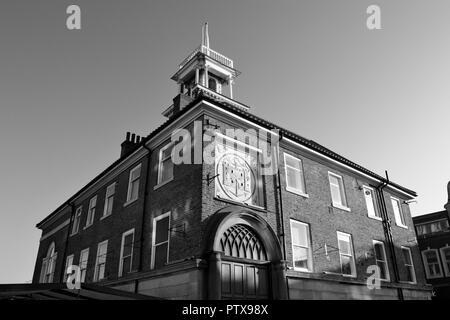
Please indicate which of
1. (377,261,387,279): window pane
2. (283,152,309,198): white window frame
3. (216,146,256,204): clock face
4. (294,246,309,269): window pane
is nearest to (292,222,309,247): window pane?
(294,246,309,269): window pane

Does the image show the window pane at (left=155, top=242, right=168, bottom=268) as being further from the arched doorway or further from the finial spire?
the finial spire

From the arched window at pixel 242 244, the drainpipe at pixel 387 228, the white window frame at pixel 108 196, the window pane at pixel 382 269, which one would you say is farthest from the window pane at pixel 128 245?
the drainpipe at pixel 387 228

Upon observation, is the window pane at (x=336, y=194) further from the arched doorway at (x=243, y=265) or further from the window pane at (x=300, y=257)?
the arched doorway at (x=243, y=265)

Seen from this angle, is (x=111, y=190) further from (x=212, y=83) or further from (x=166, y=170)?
(x=212, y=83)

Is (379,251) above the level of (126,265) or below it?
above

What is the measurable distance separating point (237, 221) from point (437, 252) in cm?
2991

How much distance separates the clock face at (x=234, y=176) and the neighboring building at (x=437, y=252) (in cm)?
2776

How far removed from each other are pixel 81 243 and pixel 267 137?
13689 millimetres

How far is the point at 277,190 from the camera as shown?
617 inches

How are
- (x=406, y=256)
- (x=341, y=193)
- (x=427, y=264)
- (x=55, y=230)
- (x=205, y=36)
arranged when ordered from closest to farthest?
(x=341, y=193)
(x=406, y=256)
(x=55, y=230)
(x=205, y=36)
(x=427, y=264)

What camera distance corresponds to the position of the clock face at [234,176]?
1388 cm

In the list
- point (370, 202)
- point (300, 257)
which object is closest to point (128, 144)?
point (300, 257)

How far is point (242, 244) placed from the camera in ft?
44.1

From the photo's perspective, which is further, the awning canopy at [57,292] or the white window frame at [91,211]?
the white window frame at [91,211]
